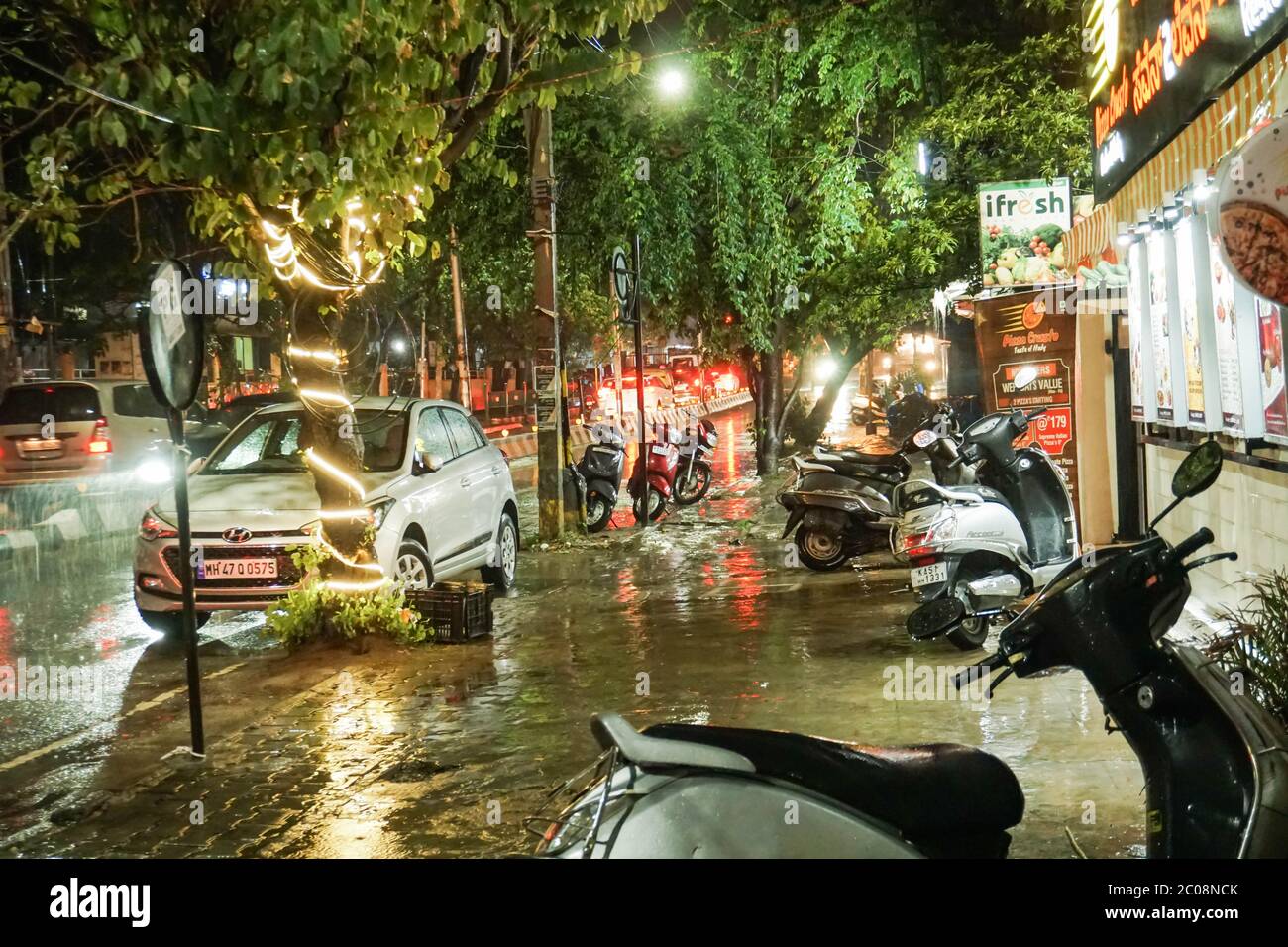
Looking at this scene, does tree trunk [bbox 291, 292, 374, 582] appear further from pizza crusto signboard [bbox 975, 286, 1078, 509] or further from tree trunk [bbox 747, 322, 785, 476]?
tree trunk [bbox 747, 322, 785, 476]

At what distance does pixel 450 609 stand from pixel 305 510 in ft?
4.41

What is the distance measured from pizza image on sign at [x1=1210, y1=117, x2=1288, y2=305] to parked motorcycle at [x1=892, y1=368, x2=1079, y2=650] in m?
3.35

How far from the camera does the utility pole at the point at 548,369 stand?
1484 cm

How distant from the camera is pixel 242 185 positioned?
8.06 meters

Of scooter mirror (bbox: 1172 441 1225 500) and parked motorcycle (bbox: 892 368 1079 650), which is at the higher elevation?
scooter mirror (bbox: 1172 441 1225 500)

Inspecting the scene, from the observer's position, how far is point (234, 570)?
372 inches

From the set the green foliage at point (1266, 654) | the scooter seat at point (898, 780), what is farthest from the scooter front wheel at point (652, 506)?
the scooter seat at point (898, 780)

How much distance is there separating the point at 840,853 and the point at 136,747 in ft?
17.7

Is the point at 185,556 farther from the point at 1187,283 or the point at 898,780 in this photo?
the point at 1187,283

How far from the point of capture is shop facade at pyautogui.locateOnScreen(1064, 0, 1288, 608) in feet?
22.2

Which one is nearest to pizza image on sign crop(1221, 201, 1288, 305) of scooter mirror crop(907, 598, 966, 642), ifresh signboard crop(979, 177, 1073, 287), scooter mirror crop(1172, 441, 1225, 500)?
scooter mirror crop(1172, 441, 1225, 500)

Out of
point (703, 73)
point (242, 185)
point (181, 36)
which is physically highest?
point (703, 73)
